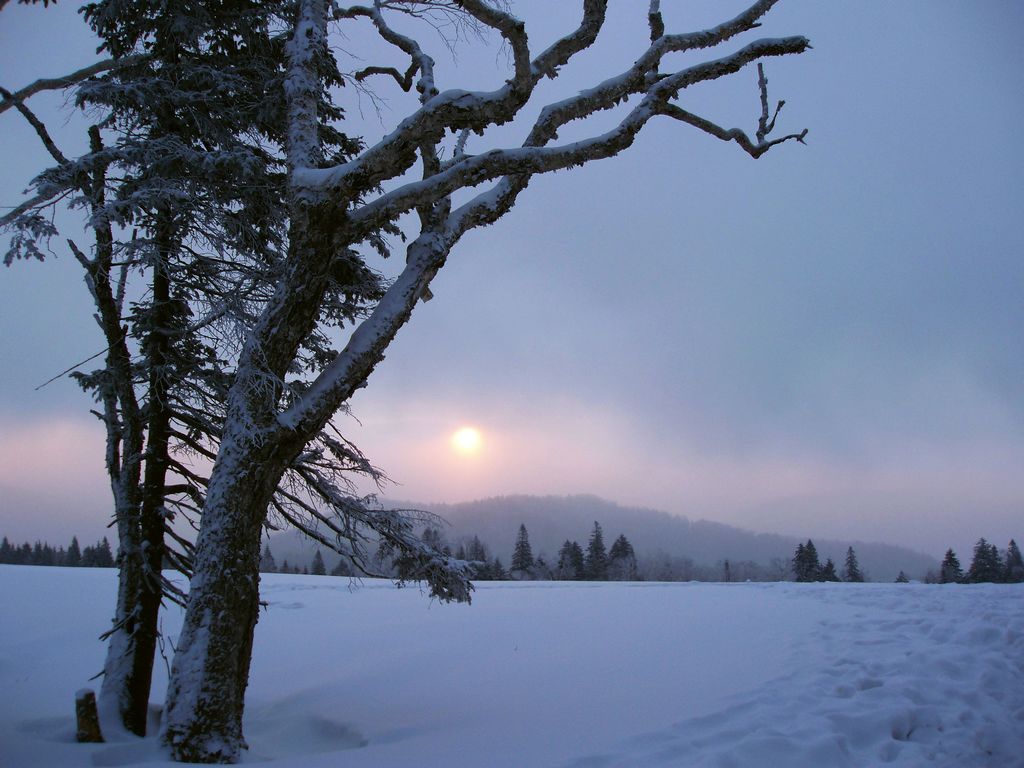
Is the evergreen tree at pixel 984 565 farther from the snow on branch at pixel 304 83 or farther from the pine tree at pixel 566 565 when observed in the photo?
the snow on branch at pixel 304 83

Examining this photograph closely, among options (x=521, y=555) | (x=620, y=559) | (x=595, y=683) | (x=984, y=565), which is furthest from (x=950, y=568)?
(x=595, y=683)

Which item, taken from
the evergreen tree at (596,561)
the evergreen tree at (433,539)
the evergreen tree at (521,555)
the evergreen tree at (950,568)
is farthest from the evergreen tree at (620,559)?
the evergreen tree at (433,539)

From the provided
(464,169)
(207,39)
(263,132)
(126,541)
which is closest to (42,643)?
(126,541)

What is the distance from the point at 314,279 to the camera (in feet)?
13.8

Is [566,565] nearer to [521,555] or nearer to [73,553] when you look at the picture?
[521,555]

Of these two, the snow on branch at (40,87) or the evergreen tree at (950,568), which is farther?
the evergreen tree at (950,568)

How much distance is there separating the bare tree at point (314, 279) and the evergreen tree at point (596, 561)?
49.0 metres

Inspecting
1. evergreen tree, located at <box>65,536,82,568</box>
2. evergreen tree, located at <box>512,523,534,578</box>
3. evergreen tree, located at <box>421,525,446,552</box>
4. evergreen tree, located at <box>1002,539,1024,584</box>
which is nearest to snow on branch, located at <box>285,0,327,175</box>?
evergreen tree, located at <box>421,525,446,552</box>

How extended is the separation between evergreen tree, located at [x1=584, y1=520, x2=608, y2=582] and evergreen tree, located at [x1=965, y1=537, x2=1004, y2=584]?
26.7 meters

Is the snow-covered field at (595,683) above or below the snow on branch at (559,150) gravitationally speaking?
below

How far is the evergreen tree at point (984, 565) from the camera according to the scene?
1486 inches

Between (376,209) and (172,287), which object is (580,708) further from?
(172,287)

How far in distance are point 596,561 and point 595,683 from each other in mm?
45622

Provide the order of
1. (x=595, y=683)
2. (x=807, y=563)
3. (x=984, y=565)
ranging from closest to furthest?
(x=595, y=683) < (x=984, y=565) < (x=807, y=563)
